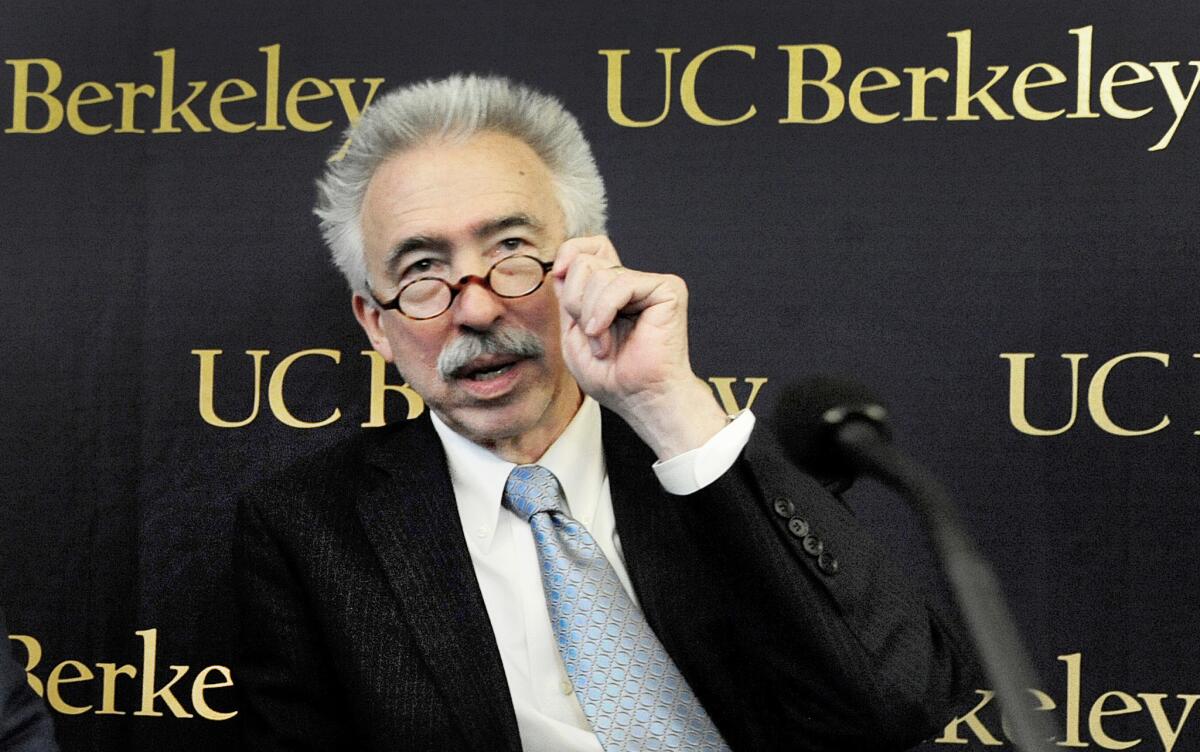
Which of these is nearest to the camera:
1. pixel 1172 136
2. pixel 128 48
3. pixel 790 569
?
pixel 790 569

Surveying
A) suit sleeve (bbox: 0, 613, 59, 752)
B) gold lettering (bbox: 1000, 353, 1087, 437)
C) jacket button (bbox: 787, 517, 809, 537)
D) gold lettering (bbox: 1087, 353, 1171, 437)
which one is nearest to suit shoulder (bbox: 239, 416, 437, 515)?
suit sleeve (bbox: 0, 613, 59, 752)

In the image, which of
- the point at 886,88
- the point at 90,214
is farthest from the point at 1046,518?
the point at 90,214

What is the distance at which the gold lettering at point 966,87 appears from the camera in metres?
1.94

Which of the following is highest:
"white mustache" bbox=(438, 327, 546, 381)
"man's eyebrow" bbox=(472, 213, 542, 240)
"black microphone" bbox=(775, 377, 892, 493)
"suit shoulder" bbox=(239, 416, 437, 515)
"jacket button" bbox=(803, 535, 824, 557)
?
"man's eyebrow" bbox=(472, 213, 542, 240)

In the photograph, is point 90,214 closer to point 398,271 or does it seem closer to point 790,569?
point 398,271

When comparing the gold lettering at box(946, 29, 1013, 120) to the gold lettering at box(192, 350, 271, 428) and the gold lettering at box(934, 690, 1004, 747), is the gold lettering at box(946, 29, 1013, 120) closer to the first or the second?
the gold lettering at box(934, 690, 1004, 747)

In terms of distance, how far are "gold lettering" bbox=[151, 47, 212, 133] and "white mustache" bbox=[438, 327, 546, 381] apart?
69cm

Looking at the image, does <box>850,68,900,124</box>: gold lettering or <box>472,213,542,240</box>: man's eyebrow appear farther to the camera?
<box>850,68,900,124</box>: gold lettering

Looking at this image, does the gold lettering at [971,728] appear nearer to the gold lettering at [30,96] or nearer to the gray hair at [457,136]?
the gray hair at [457,136]

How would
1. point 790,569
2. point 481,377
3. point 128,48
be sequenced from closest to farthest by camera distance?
point 790,569, point 481,377, point 128,48

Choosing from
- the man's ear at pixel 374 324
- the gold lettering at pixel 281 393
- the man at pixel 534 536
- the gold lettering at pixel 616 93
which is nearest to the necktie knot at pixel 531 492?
the man at pixel 534 536

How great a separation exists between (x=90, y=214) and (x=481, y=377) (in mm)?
806

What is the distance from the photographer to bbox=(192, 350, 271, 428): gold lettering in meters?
2.12

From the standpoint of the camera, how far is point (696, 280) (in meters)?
2.02
